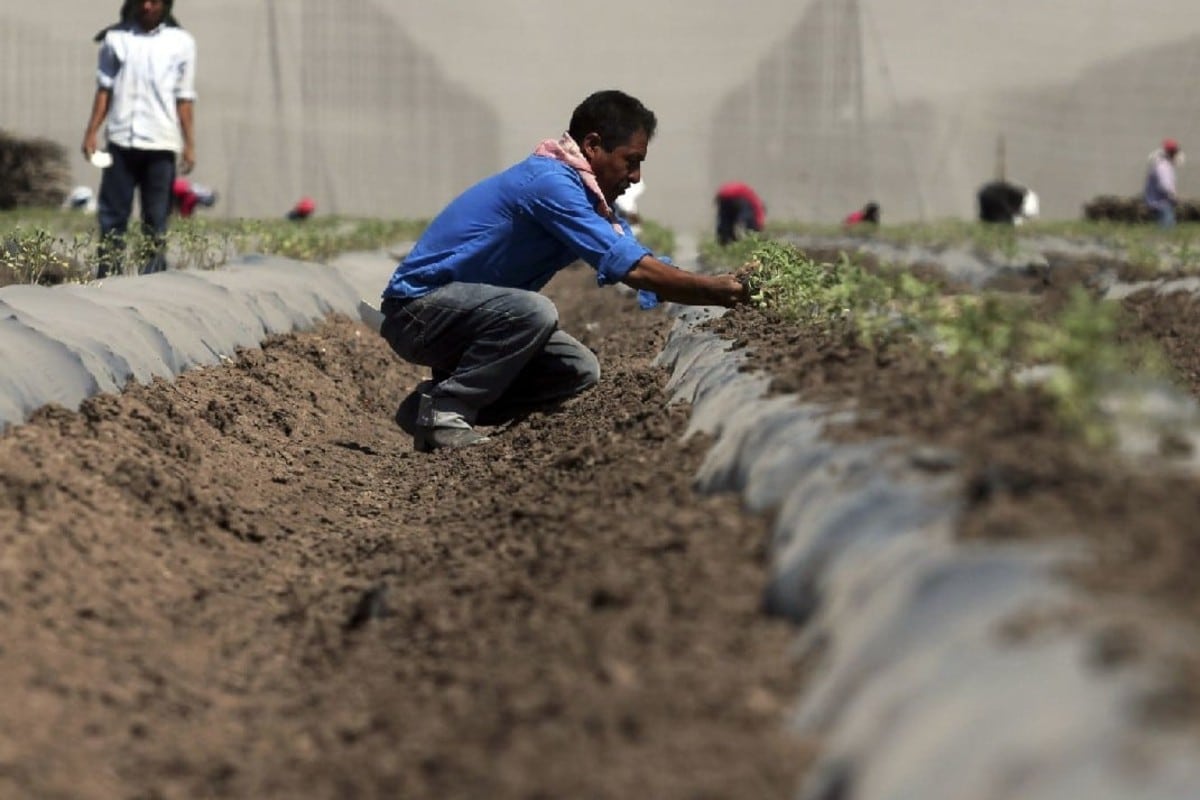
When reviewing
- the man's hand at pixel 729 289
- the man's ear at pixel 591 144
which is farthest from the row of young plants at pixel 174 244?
the man's hand at pixel 729 289

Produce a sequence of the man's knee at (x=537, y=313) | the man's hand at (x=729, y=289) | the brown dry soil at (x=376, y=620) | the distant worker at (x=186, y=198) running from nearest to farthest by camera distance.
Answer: the brown dry soil at (x=376, y=620) < the man's hand at (x=729, y=289) < the man's knee at (x=537, y=313) < the distant worker at (x=186, y=198)

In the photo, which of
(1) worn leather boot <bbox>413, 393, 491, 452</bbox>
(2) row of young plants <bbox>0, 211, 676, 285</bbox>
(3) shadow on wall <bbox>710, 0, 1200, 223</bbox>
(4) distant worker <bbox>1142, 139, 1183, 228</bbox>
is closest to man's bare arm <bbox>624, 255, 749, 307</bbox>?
(1) worn leather boot <bbox>413, 393, 491, 452</bbox>

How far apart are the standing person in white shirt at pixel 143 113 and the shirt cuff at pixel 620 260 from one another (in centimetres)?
346

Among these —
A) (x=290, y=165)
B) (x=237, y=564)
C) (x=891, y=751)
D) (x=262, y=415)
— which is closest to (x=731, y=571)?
(x=891, y=751)

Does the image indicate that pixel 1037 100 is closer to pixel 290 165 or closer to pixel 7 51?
pixel 290 165

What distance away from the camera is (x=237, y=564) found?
4176 mm

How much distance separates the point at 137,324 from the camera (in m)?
5.62

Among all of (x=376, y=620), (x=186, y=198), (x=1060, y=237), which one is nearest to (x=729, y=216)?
(x=1060, y=237)

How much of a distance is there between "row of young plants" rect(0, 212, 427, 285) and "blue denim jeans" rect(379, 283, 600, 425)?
1.70 meters

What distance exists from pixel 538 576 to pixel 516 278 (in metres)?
2.48

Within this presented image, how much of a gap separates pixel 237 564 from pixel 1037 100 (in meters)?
19.5

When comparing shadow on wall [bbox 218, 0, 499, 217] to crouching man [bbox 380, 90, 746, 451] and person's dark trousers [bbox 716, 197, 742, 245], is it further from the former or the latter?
crouching man [bbox 380, 90, 746, 451]

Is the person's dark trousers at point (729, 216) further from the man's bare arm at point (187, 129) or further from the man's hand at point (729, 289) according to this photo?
the man's hand at point (729, 289)

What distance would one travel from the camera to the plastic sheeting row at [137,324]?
4.62 m
